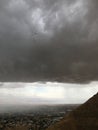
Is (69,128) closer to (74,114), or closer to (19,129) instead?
(74,114)

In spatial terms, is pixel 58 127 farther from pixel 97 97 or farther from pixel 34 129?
pixel 34 129

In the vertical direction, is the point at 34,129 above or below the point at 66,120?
above

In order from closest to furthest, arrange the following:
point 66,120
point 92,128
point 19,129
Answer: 1. point 92,128
2. point 66,120
3. point 19,129

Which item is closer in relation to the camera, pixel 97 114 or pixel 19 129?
pixel 97 114

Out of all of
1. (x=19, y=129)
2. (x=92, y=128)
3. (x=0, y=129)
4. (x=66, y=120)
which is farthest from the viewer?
(x=0, y=129)

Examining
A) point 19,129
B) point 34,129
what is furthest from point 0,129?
point 19,129

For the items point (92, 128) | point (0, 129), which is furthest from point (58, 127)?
point (0, 129)
